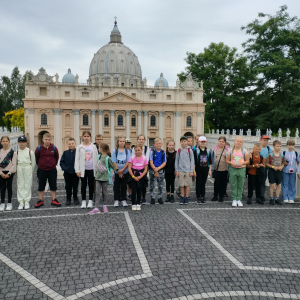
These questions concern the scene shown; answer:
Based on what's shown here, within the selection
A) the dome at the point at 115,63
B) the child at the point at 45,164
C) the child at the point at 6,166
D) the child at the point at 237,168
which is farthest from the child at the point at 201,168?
the dome at the point at 115,63

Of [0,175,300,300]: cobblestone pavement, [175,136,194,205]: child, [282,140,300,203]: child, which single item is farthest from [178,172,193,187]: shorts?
[282,140,300,203]: child

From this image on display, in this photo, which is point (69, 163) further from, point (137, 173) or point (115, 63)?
point (115, 63)

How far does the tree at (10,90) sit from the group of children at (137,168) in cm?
6666

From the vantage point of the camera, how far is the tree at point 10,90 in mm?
68750

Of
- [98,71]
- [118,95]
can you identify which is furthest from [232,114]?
[98,71]

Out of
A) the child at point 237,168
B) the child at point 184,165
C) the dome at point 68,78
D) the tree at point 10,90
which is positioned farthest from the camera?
the tree at point 10,90

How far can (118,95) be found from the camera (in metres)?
50.4

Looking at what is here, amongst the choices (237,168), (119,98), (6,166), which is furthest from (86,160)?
(119,98)

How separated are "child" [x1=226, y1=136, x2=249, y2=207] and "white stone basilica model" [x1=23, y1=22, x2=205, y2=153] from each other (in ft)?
139

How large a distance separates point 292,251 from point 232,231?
1406 mm

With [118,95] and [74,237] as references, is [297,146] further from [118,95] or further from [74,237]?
[118,95]

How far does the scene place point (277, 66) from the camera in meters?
37.5

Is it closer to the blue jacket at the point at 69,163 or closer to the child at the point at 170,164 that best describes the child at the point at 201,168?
the child at the point at 170,164

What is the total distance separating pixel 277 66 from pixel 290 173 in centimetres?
3169
